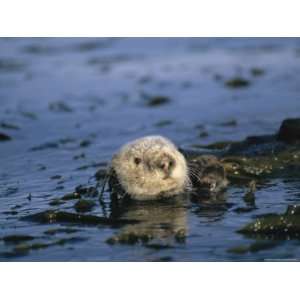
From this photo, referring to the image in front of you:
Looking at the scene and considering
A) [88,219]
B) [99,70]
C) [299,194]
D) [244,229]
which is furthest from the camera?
[99,70]

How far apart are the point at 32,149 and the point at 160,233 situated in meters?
3.88

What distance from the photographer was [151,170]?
638 centimetres

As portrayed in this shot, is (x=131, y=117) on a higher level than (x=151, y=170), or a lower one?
higher

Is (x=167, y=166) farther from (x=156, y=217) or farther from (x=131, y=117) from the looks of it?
(x=131, y=117)

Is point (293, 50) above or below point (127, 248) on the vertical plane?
above

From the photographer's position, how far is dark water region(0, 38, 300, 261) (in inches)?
218

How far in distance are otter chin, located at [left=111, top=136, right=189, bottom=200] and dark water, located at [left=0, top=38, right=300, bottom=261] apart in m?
0.15

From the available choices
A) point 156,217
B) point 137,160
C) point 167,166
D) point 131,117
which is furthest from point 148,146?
point 131,117

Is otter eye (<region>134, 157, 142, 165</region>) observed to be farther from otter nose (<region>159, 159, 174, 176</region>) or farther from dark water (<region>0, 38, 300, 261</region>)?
dark water (<region>0, 38, 300, 261</region>)

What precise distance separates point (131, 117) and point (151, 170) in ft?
15.9

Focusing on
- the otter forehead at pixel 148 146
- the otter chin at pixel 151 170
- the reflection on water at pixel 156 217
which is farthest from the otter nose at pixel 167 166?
the reflection on water at pixel 156 217

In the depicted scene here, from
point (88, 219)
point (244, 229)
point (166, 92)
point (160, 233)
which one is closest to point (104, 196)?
point (88, 219)

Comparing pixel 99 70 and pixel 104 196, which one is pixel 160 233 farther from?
pixel 99 70

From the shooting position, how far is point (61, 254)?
529cm
